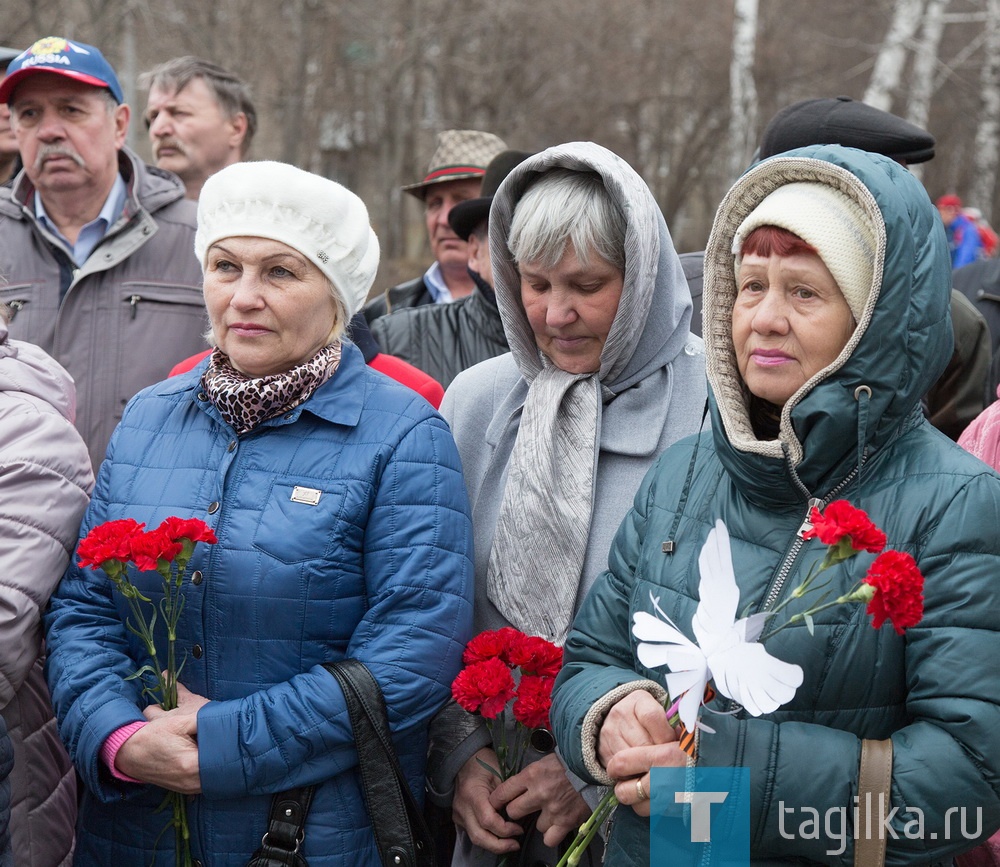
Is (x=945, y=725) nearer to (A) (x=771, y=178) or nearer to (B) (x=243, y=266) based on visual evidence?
(A) (x=771, y=178)

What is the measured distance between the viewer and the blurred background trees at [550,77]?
1283cm

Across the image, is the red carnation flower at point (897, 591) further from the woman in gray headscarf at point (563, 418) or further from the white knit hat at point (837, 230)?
the woman in gray headscarf at point (563, 418)

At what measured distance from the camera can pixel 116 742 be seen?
8.11 ft

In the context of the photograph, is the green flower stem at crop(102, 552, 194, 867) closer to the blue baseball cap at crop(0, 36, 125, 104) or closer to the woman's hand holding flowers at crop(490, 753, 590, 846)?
the woman's hand holding flowers at crop(490, 753, 590, 846)

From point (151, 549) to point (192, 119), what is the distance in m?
3.79

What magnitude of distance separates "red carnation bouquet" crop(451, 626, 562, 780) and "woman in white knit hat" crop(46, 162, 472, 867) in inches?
4.5

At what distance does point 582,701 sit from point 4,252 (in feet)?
9.89

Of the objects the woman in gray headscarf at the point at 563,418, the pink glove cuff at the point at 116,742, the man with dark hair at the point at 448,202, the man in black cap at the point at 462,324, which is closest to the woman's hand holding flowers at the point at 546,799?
the woman in gray headscarf at the point at 563,418

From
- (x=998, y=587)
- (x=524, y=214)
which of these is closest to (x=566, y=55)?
(x=524, y=214)

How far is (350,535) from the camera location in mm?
2543

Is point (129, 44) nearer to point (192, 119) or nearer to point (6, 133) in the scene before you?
point (192, 119)

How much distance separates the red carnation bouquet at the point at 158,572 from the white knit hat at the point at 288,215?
0.69 metres

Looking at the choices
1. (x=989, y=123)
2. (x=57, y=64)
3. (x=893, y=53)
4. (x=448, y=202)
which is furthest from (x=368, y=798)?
(x=989, y=123)

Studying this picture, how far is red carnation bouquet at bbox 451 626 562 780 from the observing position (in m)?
2.41
